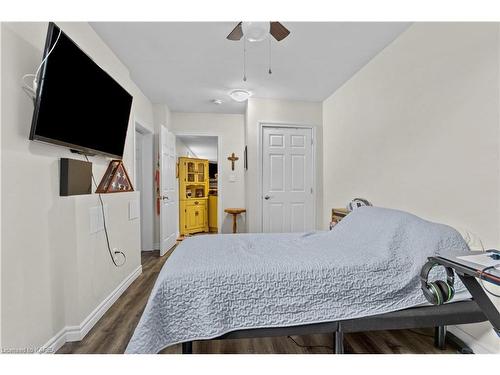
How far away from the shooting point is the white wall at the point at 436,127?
4.81ft

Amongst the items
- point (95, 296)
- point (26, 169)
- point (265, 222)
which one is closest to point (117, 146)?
point (26, 169)

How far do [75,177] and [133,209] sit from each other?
103cm

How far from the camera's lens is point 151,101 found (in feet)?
12.5

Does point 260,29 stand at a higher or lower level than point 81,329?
higher

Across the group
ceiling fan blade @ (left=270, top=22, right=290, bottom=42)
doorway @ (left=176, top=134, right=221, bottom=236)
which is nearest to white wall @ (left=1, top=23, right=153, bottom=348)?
ceiling fan blade @ (left=270, top=22, right=290, bottom=42)

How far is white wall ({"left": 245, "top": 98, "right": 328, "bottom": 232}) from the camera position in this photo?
3.68 meters

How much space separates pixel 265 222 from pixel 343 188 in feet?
4.22

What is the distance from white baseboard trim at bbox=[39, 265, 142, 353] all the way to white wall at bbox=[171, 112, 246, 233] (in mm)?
2385

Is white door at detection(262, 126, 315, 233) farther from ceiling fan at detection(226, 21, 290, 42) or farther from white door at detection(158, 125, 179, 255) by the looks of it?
ceiling fan at detection(226, 21, 290, 42)

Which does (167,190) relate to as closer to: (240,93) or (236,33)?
(240,93)

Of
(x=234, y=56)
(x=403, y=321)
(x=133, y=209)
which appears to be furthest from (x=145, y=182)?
(x=403, y=321)

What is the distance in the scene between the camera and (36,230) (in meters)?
1.44

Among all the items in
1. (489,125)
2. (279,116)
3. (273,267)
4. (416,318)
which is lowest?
(416,318)

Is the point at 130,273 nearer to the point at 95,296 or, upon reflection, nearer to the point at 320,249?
the point at 95,296
